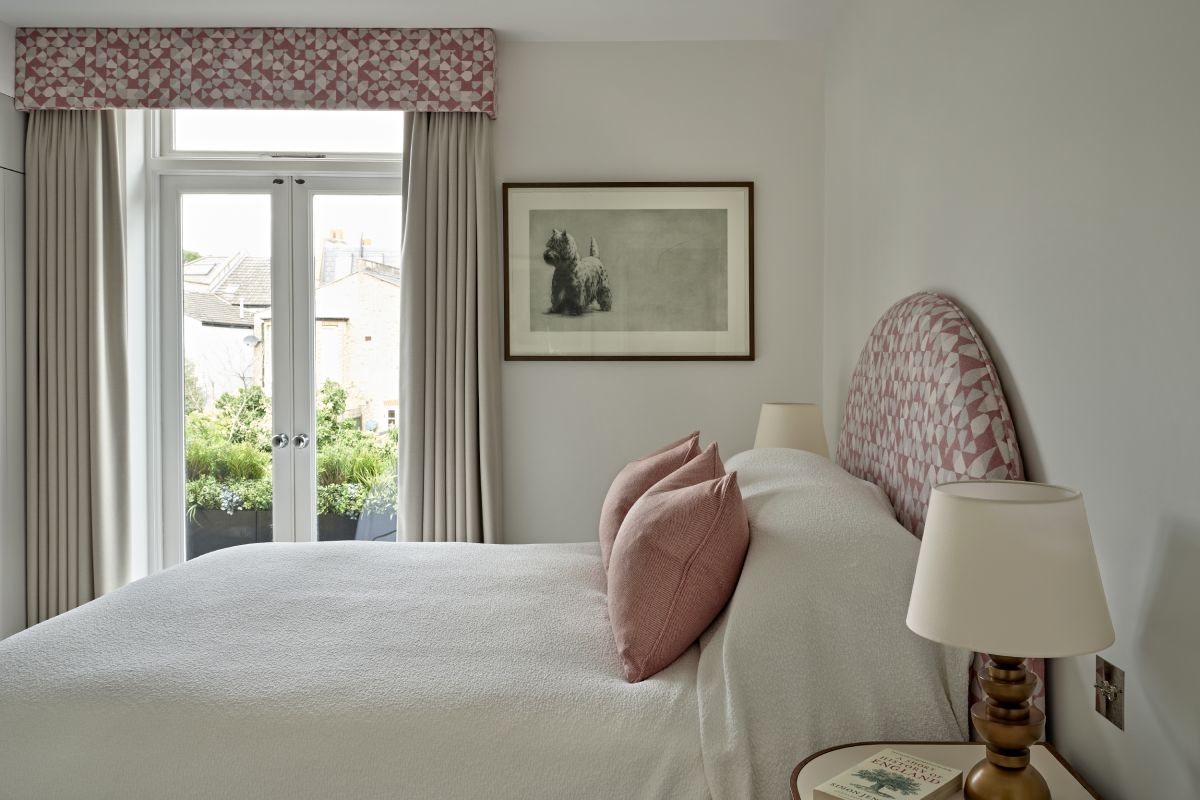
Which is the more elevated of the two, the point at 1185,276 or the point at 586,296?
the point at 586,296

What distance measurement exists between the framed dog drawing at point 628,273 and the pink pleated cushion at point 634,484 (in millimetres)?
1176

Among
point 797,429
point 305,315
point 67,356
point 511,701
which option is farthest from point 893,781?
point 67,356

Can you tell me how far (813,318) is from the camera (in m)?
3.62

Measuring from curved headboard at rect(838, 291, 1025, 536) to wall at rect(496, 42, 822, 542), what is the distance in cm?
106

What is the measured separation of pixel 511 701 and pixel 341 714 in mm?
304

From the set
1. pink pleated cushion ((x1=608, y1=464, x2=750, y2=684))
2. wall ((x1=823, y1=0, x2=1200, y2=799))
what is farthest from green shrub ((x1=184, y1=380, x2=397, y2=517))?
wall ((x1=823, y1=0, x2=1200, y2=799))

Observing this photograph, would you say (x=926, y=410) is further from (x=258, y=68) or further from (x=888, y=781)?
(x=258, y=68)

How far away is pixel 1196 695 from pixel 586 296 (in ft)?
8.98

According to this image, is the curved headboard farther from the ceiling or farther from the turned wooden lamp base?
the ceiling

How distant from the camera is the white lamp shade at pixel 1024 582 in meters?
1.13

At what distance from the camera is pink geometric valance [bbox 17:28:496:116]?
3.47m

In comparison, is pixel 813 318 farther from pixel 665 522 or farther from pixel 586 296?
pixel 665 522

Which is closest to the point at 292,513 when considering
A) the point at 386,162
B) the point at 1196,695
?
the point at 386,162

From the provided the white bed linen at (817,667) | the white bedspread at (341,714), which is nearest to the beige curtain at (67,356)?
the white bedspread at (341,714)
